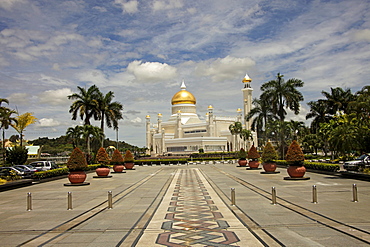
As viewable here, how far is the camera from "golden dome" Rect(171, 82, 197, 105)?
96.6 metres

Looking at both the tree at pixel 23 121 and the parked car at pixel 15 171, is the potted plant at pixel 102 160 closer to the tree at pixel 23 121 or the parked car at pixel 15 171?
the parked car at pixel 15 171

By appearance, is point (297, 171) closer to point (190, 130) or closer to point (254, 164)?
point (254, 164)

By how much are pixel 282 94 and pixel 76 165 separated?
26.7m

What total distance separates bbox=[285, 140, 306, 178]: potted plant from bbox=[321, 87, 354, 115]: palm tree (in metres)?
32.5

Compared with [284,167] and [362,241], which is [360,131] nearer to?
[284,167]

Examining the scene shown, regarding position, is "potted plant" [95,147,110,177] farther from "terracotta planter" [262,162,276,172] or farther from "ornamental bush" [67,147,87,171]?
"terracotta planter" [262,162,276,172]

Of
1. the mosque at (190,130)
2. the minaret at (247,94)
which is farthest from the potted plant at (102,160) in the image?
the minaret at (247,94)

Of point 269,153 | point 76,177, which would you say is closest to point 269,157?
point 269,153

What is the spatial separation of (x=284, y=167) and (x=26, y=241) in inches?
1206

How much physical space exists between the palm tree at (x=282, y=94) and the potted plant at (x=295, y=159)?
60.2 feet

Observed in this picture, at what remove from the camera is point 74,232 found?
9570 millimetres

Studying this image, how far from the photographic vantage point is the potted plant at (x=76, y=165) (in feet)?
70.8

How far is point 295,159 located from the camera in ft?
70.5

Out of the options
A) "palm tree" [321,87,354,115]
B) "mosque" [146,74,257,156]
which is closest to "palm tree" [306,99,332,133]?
"palm tree" [321,87,354,115]
